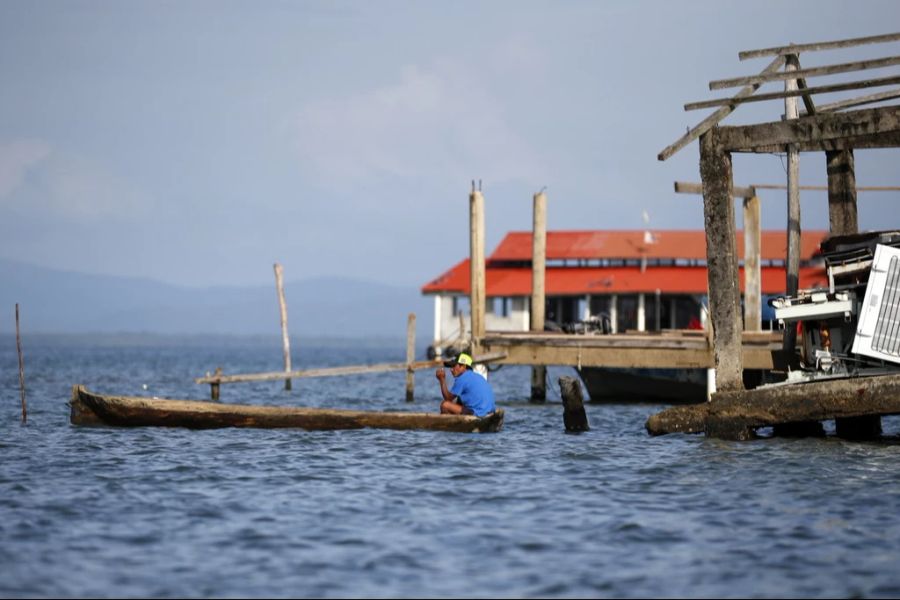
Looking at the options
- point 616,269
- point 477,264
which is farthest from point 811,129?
point 616,269

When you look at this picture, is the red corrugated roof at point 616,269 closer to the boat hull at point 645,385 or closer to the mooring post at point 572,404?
the boat hull at point 645,385

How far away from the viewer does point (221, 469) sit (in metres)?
18.0

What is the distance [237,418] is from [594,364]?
36.0 feet

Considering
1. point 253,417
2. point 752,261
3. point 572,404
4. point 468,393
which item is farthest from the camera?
point 752,261

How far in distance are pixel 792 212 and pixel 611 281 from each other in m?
42.8

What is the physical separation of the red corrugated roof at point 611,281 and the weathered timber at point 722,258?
41681 millimetres

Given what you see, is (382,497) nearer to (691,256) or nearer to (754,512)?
(754,512)

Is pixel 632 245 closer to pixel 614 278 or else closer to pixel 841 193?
pixel 614 278

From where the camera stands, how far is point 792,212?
2194 cm

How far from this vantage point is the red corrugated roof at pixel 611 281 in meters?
62.4

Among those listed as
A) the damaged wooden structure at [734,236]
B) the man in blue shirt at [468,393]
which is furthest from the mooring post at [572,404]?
Result: the damaged wooden structure at [734,236]

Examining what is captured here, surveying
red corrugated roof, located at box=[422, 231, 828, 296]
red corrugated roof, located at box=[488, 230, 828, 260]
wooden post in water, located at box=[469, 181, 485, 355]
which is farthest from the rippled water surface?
red corrugated roof, located at box=[488, 230, 828, 260]

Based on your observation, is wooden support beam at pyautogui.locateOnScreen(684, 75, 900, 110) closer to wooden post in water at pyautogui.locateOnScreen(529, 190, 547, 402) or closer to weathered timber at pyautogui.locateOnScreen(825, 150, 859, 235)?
weathered timber at pyautogui.locateOnScreen(825, 150, 859, 235)

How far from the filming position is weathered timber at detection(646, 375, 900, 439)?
1825cm
